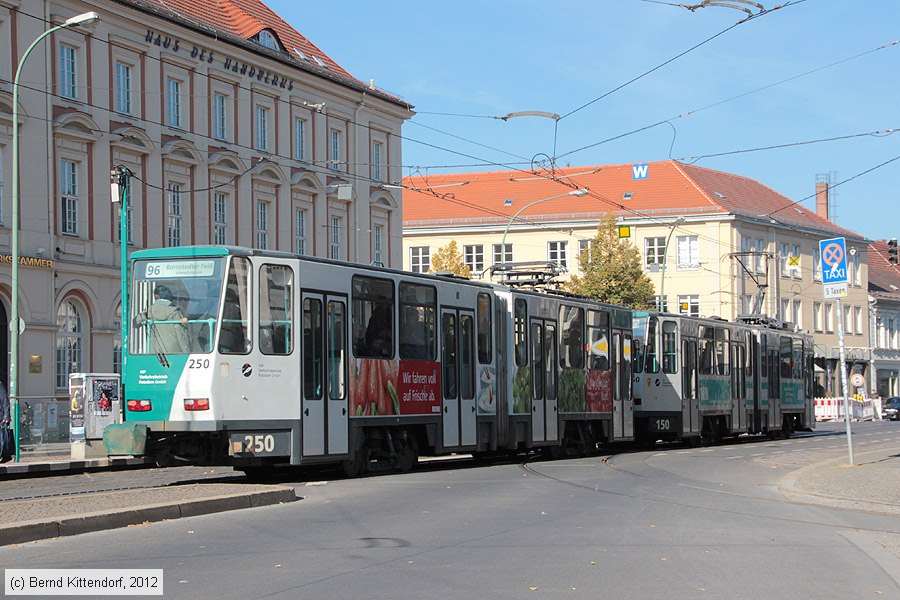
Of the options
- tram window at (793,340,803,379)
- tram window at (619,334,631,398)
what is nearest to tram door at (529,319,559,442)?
tram window at (619,334,631,398)

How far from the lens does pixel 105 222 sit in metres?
35.3

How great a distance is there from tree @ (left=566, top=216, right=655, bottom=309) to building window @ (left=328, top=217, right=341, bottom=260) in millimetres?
22054

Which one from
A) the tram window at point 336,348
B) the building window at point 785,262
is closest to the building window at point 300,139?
the tram window at point 336,348

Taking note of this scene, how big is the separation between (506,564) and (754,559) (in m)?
2.25

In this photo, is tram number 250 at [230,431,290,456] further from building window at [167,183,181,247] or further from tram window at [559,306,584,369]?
building window at [167,183,181,247]

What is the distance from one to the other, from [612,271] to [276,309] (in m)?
48.4

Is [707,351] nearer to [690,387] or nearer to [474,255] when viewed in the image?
[690,387]

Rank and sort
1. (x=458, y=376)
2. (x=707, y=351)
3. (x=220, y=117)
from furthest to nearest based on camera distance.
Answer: (x=220, y=117), (x=707, y=351), (x=458, y=376)

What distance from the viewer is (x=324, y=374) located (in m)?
19.0

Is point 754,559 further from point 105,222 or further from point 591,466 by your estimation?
point 105,222

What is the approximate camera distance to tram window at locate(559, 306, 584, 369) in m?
27.3

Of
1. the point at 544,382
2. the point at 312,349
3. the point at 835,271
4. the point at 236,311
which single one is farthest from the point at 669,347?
the point at 236,311

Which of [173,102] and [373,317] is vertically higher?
[173,102]

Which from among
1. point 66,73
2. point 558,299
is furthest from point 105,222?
point 558,299
